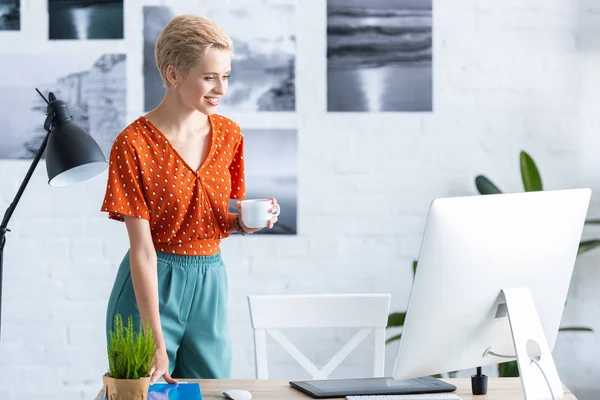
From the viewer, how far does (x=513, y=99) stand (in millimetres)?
2844

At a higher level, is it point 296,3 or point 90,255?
point 296,3

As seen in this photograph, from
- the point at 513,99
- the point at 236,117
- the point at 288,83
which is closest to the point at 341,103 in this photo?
the point at 288,83

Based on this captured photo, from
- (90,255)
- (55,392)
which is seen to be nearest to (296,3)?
(90,255)

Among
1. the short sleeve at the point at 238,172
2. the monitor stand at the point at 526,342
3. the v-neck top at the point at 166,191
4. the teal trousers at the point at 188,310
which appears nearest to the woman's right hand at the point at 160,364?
the teal trousers at the point at 188,310

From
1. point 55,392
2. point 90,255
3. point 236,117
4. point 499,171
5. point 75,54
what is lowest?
point 55,392

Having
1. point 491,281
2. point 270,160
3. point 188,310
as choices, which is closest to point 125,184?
point 188,310

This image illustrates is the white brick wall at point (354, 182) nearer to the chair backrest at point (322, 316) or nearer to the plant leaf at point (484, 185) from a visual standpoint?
the plant leaf at point (484, 185)

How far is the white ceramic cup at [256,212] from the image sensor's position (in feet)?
5.56

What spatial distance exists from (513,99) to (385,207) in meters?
0.59

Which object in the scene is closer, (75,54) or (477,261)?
(477,261)

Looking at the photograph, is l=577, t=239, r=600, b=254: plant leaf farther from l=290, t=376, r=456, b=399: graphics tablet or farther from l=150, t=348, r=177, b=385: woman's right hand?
l=150, t=348, r=177, b=385: woman's right hand

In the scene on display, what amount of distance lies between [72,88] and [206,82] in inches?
48.1

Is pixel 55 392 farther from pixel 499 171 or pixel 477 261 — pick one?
pixel 477 261

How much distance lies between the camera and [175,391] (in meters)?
1.55
